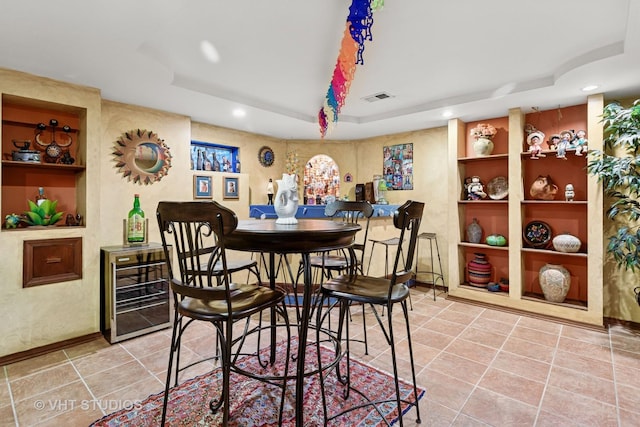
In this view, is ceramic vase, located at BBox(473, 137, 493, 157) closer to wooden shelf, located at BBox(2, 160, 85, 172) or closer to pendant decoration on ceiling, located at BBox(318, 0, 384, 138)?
pendant decoration on ceiling, located at BBox(318, 0, 384, 138)

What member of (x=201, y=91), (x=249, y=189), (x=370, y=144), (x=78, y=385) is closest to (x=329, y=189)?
(x=370, y=144)

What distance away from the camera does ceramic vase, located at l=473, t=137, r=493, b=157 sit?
13.2 feet

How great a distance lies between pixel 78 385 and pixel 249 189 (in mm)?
3141

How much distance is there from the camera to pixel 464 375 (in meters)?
2.34

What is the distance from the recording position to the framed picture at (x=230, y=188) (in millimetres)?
4445

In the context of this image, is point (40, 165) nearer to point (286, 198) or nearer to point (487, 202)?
point (286, 198)

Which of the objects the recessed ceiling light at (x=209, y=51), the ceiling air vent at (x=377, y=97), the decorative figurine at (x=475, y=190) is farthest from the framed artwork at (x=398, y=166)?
the recessed ceiling light at (x=209, y=51)

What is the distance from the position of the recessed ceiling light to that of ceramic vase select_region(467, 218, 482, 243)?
363cm

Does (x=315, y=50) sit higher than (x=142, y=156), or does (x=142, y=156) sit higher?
(x=315, y=50)

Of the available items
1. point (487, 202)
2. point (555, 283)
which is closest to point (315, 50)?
point (487, 202)

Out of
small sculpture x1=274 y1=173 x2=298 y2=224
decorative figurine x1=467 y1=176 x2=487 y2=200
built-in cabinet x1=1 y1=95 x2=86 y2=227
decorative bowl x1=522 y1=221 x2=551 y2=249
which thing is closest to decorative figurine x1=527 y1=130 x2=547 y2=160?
decorative figurine x1=467 y1=176 x2=487 y2=200

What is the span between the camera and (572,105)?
3611mm

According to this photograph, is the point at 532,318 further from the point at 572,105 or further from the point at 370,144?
the point at 370,144

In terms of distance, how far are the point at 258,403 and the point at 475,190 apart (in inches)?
141
